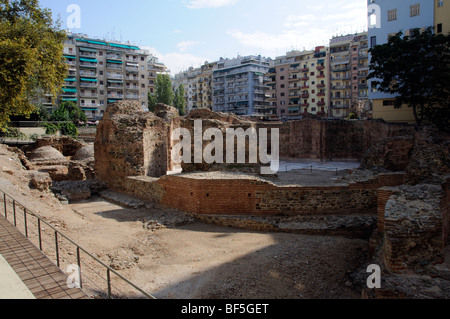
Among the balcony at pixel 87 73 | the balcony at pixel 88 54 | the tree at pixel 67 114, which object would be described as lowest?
the tree at pixel 67 114

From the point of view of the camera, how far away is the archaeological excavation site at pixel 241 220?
5.90 meters

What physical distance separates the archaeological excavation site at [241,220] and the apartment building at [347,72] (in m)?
33.9

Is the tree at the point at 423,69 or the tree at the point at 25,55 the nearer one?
the tree at the point at 25,55

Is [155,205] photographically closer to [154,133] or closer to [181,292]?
[154,133]

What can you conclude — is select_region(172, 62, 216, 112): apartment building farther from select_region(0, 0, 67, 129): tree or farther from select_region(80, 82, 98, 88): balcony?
select_region(0, 0, 67, 129): tree

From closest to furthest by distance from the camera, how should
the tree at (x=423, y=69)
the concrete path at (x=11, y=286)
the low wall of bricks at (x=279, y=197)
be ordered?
the concrete path at (x=11, y=286), the low wall of bricks at (x=279, y=197), the tree at (x=423, y=69)

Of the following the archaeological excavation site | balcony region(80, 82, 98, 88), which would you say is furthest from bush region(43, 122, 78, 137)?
the archaeological excavation site

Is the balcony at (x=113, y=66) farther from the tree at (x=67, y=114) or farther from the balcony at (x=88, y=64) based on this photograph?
the tree at (x=67, y=114)

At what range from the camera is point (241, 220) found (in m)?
9.93

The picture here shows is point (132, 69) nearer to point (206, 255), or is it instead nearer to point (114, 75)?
point (114, 75)

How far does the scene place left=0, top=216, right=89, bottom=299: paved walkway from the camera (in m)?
4.03

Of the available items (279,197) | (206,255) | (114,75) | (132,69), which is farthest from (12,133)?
(132,69)

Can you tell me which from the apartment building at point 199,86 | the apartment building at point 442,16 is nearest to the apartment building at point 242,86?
the apartment building at point 199,86
